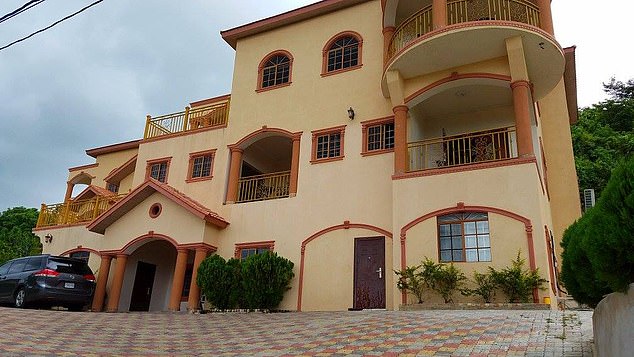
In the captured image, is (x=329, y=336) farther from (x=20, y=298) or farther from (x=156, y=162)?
(x=156, y=162)

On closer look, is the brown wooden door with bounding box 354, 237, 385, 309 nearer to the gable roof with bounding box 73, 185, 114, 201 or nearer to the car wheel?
the car wheel

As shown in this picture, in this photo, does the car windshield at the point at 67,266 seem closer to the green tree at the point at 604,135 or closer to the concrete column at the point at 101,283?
the concrete column at the point at 101,283

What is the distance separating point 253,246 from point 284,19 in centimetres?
849

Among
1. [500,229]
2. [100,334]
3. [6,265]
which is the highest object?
[500,229]

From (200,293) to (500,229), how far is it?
9.13 meters

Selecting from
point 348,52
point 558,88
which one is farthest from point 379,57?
point 558,88

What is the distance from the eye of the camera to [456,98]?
14.7 metres

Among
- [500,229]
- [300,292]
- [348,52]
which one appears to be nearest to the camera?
[500,229]

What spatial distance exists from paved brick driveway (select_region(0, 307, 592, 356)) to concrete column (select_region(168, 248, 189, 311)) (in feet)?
15.0

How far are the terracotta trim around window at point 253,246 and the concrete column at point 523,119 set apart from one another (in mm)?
7730

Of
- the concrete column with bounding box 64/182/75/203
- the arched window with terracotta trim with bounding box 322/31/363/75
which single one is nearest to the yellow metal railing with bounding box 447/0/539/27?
the arched window with terracotta trim with bounding box 322/31/363/75

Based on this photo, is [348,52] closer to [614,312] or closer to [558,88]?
[558,88]

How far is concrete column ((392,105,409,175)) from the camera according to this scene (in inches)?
530

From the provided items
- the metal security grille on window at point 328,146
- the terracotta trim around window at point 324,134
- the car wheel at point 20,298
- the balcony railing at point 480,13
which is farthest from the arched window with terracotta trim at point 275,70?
the car wheel at point 20,298
